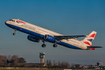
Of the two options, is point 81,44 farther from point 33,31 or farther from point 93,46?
point 33,31

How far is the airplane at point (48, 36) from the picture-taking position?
6256 cm

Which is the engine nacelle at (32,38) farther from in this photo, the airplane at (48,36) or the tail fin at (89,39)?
the tail fin at (89,39)

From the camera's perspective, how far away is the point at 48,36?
67.1 metres

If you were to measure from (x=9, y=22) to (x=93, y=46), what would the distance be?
1488 inches

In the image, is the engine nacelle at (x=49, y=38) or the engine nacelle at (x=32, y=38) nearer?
the engine nacelle at (x=49, y=38)

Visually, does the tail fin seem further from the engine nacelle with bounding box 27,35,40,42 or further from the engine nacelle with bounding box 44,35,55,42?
the engine nacelle with bounding box 27,35,40,42

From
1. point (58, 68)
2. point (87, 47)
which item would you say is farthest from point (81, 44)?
point (58, 68)

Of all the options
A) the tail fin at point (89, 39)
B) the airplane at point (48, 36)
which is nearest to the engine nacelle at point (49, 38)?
the airplane at point (48, 36)

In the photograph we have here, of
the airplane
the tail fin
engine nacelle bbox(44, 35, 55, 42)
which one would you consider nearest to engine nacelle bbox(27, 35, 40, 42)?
the airplane

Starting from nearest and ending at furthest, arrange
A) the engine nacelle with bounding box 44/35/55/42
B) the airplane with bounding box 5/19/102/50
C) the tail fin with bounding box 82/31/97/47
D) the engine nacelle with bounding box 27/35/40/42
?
the airplane with bounding box 5/19/102/50
the engine nacelle with bounding box 44/35/55/42
the engine nacelle with bounding box 27/35/40/42
the tail fin with bounding box 82/31/97/47

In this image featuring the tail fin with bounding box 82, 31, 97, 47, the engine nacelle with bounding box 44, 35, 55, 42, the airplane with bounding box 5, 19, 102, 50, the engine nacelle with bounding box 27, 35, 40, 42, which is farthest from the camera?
the tail fin with bounding box 82, 31, 97, 47

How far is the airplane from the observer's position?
6256 cm

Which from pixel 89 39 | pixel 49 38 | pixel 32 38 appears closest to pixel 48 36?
pixel 49 38

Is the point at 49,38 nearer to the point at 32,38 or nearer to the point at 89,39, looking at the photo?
the point at 32,38
